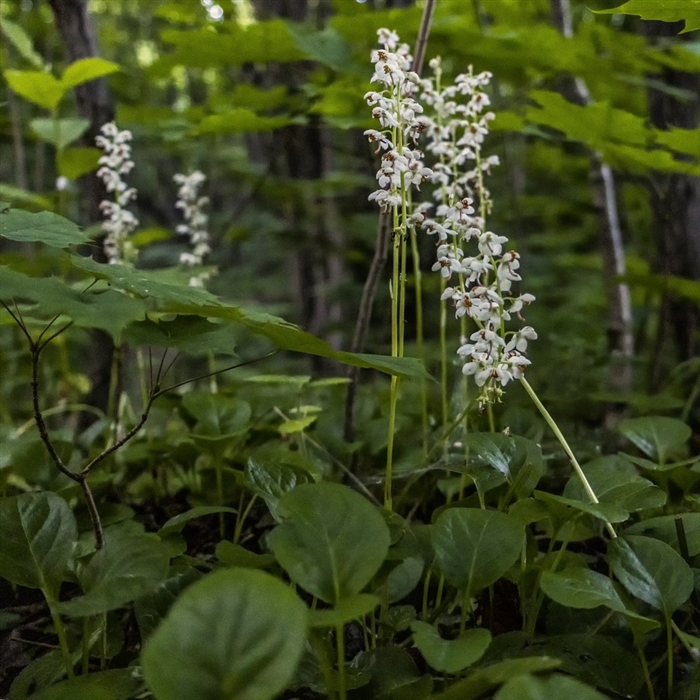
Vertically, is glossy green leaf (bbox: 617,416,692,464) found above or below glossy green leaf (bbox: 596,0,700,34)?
below

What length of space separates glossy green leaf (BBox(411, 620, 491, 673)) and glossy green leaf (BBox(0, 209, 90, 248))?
0.69 metres

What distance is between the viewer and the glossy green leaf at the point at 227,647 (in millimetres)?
576

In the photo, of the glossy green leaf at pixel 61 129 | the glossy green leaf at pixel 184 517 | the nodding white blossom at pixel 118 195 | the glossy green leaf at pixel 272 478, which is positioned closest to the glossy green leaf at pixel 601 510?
the glossy green leaf at pixel 272 478

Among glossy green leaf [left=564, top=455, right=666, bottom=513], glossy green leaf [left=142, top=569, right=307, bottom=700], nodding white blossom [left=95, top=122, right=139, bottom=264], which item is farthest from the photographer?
nodding white blossom [left=95, top=122, right=139, bottom=264]

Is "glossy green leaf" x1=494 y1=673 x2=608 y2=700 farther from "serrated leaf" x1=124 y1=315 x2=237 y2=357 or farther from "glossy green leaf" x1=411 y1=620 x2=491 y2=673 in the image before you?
"serrated leaf" x1=124 y1=315 x2=237 y2=357

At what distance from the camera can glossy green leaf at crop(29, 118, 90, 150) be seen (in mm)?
1714

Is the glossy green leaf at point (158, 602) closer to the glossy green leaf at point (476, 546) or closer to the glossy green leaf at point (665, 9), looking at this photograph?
the glossy green leaf at point (476, 546)

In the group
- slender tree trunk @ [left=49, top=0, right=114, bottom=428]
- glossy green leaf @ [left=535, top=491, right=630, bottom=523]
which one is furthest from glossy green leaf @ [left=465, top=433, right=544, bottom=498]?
slender tree trunk @ [left=49, top=0, right=114, bottom=428]

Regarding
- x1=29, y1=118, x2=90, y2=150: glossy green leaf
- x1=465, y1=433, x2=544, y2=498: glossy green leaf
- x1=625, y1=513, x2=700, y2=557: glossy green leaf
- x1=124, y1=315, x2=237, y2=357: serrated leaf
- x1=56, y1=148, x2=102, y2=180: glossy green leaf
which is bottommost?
x1=625, y1=513, x2=700, y2=557: glossy green leaf

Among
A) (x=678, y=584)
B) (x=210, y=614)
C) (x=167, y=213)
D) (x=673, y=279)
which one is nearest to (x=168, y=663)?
(x=210, y=614)

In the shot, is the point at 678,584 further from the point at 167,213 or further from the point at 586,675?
the point at 167,213

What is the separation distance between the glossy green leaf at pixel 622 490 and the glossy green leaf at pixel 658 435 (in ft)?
0.99

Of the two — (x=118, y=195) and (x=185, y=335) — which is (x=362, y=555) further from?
(x=118, y=195)

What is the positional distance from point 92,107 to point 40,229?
122 centimetres
